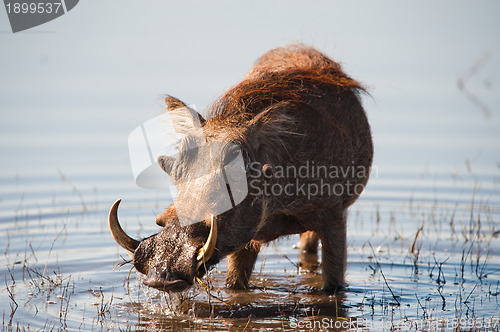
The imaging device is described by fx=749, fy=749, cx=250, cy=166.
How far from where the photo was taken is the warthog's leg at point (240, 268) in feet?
20.4

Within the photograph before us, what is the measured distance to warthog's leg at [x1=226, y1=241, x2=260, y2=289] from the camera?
6.21 meters

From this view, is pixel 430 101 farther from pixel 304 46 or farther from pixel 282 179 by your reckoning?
pixel 282 179

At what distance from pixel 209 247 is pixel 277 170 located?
3.41ft

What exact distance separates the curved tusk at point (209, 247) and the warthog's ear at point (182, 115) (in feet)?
3.27

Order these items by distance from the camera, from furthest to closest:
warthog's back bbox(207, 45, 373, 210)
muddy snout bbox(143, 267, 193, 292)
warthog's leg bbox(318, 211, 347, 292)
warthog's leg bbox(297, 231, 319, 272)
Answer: warthog's leg bbox(297, 231, 319, 272), warthog's leg bbox(318, 211, 347, 292), warthog's back bbox(207, 45, 373, 210), muddy snout bbox(143, 267, 193, 292)

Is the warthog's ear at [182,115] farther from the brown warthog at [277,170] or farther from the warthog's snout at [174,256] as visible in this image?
the warthog's snout at [174,256]

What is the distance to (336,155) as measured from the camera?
19.3 ft

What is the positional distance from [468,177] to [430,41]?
9.75 metres

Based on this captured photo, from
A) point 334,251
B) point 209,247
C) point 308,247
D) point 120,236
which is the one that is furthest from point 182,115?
point 308,247

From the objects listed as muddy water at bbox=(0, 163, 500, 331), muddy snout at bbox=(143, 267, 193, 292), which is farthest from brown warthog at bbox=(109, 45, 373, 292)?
muddy water at bbox=(0, 163, 500, 331)

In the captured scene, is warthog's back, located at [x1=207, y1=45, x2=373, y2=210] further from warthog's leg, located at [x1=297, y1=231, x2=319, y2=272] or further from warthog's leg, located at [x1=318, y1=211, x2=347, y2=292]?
warthog's leg, located at [x1=297, y1=231, x2=319, y2=272]

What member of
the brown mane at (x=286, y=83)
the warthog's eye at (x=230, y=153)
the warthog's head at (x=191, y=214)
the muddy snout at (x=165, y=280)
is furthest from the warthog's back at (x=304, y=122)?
the muddy snout at (x=165, y=280)

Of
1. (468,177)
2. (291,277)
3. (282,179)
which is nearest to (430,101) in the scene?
(468,177)

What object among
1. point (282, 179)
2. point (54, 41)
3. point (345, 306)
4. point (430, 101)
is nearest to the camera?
point (282, 179)
